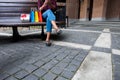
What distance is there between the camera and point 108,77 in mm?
1386

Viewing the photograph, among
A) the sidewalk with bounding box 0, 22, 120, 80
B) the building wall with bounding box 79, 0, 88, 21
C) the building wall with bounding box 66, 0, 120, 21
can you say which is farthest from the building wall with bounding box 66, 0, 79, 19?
the sidewalk with bounding box 0, 22, 120, 80

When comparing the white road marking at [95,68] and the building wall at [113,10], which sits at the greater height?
the building wall at [113,10]

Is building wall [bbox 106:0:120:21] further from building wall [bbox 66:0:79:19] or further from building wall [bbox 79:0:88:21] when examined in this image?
building wall [bbox 66:0:79:19]

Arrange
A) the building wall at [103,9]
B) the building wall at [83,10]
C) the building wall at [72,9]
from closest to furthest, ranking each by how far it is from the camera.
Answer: the building wall at [103,9] < the building wall at [72,9] < the building wall at [83,10]

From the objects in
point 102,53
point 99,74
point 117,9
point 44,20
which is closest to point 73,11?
point 117,9

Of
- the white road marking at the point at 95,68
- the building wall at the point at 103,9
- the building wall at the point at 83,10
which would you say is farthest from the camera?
the building wall at the point at 83,10

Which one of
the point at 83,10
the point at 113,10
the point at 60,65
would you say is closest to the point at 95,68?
the point at 60,65

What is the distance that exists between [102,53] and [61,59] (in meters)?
0.66

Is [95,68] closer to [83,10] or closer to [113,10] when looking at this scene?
[113,10]

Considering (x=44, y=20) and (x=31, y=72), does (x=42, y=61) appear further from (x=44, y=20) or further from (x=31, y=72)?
(x=44, y=20)

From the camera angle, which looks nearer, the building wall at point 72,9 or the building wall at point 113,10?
the building wall at point 113,10

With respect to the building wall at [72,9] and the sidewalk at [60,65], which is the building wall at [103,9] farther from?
the sidewalk at [60,65]

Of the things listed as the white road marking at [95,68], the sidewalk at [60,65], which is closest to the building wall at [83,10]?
the sidewalk at [60,65]

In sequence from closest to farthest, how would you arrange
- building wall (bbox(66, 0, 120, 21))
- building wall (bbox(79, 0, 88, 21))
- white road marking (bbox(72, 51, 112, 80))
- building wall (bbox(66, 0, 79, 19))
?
white road marking (bbox(72, 51, 112, 80)) → building wall (bbox(66, 0, 120, 21)) → building wall (bbox(66, 0, 79, 19)) → building wall (bbox(79, 0, 88, 21))
